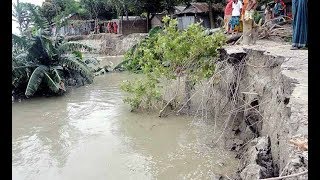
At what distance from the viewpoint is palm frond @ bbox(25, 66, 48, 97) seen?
39.1ft

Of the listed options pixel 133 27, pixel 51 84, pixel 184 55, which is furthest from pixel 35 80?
pixel 133 27

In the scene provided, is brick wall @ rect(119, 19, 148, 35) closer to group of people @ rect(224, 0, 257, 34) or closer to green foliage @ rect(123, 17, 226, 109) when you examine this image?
group of people @ rect(224, 0, 257, 34)

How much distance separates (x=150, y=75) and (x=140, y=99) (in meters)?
0.84

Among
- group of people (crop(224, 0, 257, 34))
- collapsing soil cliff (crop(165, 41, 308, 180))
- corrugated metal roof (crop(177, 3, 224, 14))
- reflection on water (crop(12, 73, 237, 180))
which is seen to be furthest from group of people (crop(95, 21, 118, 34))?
collapsing soil cliff (crop(165, 41, 308, 180))

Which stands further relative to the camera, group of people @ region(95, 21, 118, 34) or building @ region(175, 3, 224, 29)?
group of people @ region(95, 21, 118, 34)

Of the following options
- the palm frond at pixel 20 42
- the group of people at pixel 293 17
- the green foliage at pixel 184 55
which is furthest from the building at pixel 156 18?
the green foliage at pixel 184 55

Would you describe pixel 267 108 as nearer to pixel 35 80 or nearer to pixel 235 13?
pixel 235 13

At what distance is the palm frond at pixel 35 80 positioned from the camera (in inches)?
469

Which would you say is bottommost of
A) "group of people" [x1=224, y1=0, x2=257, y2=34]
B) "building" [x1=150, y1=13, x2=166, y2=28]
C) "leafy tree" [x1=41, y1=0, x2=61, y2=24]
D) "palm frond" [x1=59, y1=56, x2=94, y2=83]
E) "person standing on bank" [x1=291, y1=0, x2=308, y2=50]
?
"palm frond" [x1=59, y1=56, x2=94, y2=83]

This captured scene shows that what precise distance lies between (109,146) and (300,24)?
189 inches

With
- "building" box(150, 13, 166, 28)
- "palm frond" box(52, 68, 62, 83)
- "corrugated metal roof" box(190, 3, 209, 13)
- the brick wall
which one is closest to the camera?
"palm frond" box(52, 68, 62, 83)

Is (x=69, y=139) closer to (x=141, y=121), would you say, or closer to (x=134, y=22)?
(x=141, y=121)

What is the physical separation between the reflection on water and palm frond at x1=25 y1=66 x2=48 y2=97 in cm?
64

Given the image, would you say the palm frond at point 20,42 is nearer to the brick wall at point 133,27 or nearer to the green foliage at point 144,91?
the green foliage at point 144,91
